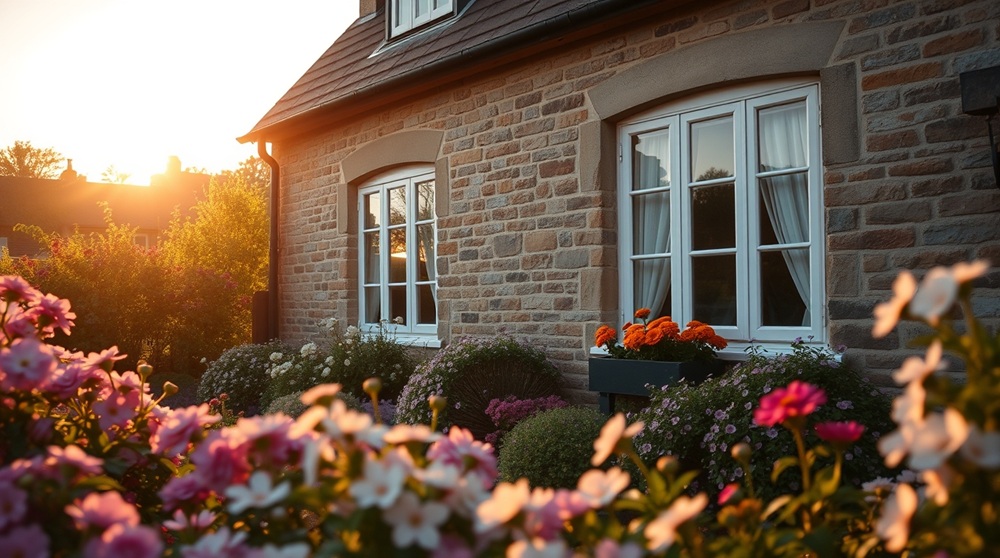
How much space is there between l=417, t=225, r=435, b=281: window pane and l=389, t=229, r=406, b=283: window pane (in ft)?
1.01

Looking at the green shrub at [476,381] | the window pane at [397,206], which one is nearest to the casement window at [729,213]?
the green shrub at [476,381]

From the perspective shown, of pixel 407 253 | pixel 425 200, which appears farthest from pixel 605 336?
pixel 407 253

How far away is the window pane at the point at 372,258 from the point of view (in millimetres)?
8867

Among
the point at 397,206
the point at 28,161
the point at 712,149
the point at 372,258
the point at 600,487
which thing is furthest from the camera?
the point at 28,161

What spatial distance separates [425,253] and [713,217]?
332 cm

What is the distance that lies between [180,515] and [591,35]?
17.4 ft

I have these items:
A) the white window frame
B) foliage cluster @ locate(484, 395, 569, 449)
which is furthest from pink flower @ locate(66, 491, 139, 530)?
the white window frame

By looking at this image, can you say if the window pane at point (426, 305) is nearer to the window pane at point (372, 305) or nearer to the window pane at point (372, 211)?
the window pane at point (372, 305)

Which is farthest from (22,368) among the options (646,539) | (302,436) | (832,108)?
(832,108)

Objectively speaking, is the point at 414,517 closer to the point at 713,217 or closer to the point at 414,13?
the point at 713,217

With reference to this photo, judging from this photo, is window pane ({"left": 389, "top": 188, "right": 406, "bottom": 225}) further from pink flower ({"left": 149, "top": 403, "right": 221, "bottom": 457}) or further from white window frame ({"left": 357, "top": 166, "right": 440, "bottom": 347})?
pink flower ({"left": 149, "top": 403, "right": 221, "bottom": 457})

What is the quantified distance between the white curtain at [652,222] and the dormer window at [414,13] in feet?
10.6

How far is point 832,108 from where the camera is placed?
4.88 m

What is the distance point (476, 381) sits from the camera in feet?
19.9
